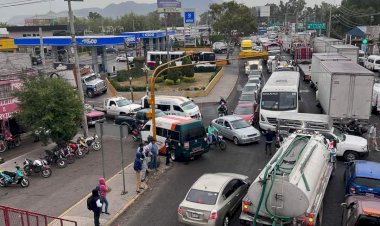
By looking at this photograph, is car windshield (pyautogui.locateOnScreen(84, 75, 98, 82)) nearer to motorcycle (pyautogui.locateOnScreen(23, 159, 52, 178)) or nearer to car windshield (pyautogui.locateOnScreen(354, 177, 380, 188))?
motorcycle (pyautogui.locateOnScreen(23, 159, 52, 178))

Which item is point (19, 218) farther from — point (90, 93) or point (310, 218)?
point (90, 93)

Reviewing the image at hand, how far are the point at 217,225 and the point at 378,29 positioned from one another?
6954 centimetres

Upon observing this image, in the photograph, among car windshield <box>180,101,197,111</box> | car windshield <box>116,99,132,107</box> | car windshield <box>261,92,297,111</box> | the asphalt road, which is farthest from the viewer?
car windshield <box>116,99,132,107</box>

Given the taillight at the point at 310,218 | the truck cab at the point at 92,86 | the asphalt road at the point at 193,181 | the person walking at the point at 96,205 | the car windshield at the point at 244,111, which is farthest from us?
the truck cab at the point at 92,86

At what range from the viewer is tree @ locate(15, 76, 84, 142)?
21172 millimetres

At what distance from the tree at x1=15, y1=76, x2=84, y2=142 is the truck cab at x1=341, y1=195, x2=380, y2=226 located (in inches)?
608

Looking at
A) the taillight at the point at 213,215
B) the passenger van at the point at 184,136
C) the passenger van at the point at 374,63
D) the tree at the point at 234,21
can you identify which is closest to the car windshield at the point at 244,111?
the passenger van at the point at 184,136

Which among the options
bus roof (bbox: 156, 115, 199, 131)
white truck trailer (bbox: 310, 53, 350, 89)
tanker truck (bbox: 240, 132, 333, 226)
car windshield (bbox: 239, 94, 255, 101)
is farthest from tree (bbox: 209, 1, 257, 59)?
tanker truck (bbox: 240, 132, 333, 226)

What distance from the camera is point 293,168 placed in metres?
11.4

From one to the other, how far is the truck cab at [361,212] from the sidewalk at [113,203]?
25.7ft

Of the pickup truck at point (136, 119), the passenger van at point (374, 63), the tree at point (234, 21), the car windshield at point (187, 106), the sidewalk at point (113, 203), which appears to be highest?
the tree at point (234, 21)

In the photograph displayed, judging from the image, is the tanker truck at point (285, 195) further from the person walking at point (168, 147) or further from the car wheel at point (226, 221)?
the person walking at point (168, 147)

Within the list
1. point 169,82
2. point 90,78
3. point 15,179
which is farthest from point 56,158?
point 169,82

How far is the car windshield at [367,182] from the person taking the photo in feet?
42.9
